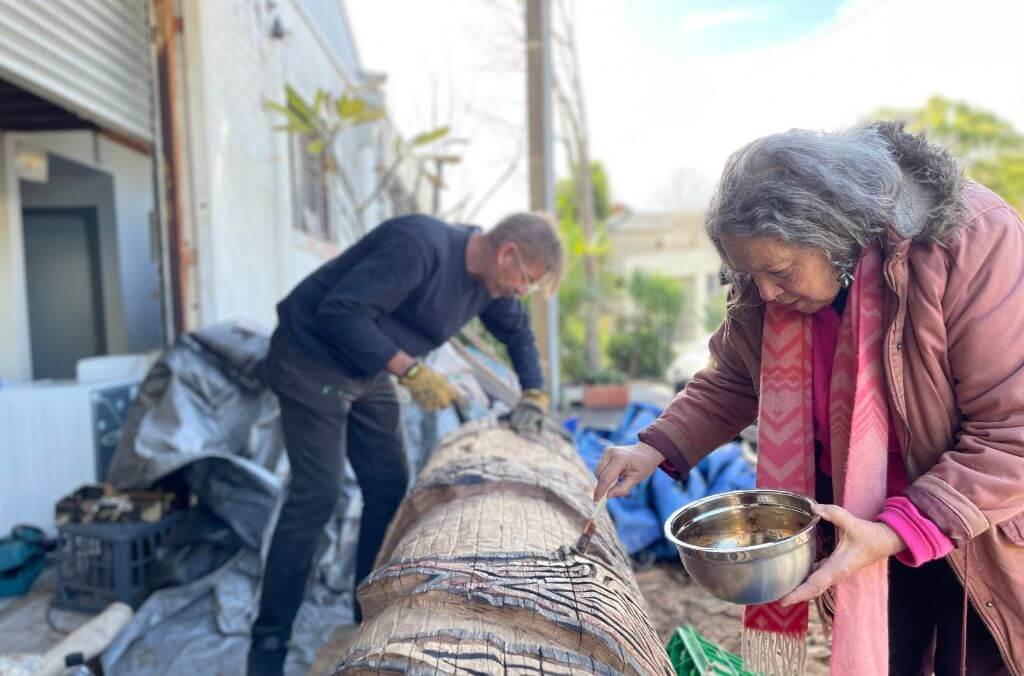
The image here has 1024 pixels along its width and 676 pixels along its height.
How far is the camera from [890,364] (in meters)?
1.34

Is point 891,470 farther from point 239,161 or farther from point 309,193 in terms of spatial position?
point 309,193

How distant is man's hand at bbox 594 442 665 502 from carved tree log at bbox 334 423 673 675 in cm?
21

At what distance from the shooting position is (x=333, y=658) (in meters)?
3.01

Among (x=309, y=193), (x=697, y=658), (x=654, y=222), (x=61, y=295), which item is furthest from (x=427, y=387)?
(x=654, y=222)

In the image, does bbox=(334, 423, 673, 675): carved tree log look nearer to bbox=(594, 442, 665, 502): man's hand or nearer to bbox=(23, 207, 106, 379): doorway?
bbox=(594, 442, 665, 502): man's hand

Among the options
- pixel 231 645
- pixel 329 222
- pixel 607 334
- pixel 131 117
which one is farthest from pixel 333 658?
pixel 607 334

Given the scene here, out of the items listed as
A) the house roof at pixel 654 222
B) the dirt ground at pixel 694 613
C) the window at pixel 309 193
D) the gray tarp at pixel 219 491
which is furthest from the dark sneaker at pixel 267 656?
the house roof at pixel 654 222

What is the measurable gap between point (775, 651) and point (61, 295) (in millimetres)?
8385

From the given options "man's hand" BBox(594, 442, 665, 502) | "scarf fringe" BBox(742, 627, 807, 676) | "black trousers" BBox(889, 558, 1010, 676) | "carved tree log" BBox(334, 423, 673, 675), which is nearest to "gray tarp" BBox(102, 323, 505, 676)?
"carved tree log" BBox(334, 423, 673, 675)

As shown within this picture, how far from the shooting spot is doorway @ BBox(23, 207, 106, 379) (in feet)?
25.9

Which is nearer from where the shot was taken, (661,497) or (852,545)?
(852,545)

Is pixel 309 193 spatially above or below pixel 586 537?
above

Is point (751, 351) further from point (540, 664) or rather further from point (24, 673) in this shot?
point (24, 673)

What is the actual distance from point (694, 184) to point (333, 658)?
32725 mm
